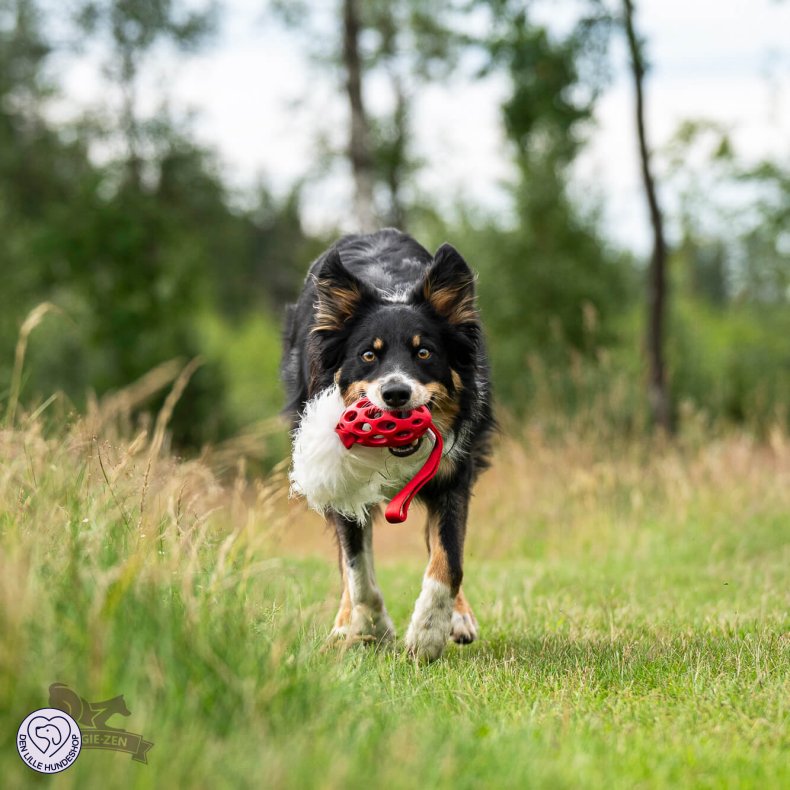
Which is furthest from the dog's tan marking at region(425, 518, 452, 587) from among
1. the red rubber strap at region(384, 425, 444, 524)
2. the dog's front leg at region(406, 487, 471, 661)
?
the red rubber strap at region(384, 425, 444, 524)

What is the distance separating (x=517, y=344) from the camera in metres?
20.0

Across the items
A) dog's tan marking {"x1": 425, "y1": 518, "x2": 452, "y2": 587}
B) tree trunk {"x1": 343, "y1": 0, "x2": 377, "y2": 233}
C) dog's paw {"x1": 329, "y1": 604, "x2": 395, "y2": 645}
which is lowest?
dog's paw {"x1": 329, "y1": 604, "x2": 395, "y2": 645}

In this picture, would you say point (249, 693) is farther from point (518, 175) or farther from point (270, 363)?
point (270, 363)

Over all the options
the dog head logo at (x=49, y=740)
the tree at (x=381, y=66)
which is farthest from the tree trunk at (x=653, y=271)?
the dog head logo at (x=49, y=740)

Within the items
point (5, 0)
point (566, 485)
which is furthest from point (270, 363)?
point (566, 485)

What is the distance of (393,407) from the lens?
14.0ft

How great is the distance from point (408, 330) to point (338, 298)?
0.42m

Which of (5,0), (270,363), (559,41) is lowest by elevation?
(270,363)

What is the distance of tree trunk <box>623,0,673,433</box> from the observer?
11875mm

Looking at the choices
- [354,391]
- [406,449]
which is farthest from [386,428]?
[354,391]

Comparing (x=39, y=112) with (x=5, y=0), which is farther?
(x=39, y=112)

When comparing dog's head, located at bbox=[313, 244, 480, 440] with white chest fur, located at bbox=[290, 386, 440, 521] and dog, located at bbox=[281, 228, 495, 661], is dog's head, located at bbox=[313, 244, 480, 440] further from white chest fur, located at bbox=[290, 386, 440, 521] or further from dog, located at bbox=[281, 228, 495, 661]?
white chest fur, located at bbox=[290, 386, 440, 521]

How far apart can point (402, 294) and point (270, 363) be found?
27.9 metres

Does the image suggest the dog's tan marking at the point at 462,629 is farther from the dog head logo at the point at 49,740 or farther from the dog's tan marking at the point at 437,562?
the dog head logo at the point at 49,740
